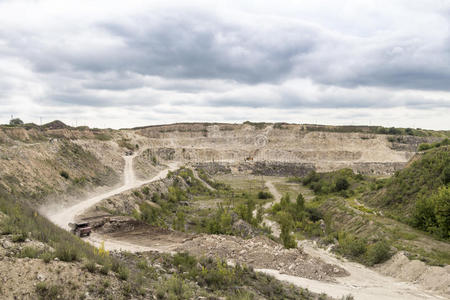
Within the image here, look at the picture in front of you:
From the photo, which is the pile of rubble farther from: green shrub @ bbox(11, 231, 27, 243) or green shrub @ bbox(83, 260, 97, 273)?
A: green shrub @ bbox(11, 231, 27, 243)

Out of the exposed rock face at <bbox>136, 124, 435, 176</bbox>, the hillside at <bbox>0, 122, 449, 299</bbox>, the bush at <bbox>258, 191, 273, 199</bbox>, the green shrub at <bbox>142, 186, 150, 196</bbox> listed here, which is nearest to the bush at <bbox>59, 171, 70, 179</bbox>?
the hillside at <bbox>0, 122, 449, 299</bbox>

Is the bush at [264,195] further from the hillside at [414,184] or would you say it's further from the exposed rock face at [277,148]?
the exposed rock face at [277,148]

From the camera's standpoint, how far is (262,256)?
64.7 ft

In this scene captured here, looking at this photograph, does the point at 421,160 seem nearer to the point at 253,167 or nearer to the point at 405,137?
the point at 253,167

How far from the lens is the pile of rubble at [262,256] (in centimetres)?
1862

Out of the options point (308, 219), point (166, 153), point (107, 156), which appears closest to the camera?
point (308, 219)

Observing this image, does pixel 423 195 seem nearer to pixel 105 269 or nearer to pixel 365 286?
pixel 365 286

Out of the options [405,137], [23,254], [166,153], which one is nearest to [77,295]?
[23,254]

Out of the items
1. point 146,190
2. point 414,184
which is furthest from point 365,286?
point 146,190

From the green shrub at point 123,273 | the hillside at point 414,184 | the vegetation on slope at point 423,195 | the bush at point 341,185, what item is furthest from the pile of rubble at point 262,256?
the bush at point 341,185

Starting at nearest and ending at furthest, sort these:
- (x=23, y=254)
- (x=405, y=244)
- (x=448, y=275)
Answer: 1. (x=23, y=254)
2. (x=448, y=275)
3. (x=405, y=244)

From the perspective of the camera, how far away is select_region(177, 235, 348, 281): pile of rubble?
18.6 meters

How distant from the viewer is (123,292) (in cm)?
898

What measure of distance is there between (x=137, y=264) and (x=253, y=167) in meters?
83.6
